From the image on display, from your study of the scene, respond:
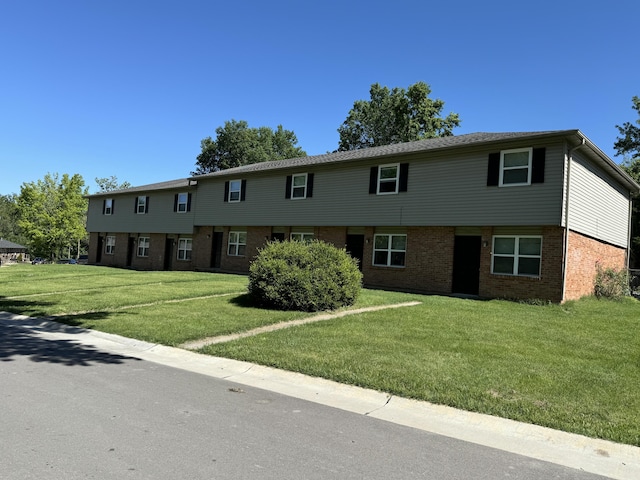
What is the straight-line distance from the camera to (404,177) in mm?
18953

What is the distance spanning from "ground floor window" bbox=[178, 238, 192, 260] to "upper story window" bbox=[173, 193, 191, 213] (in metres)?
1.89

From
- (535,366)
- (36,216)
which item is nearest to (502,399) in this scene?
(535,366)

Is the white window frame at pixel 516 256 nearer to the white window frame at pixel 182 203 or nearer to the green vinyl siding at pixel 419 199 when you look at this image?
the green vinyl siding at pixel 419 199

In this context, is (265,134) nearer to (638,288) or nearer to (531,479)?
(638,288)

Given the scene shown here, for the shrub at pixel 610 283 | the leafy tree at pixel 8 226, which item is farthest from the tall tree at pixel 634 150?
the leafy tree at pixel 8 226

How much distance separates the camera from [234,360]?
7.53 metres

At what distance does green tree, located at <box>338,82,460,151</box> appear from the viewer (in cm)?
4134

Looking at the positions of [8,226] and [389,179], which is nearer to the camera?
[389,179]

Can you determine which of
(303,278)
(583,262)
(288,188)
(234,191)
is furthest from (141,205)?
(583,262)

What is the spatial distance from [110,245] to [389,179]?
83.9 feet

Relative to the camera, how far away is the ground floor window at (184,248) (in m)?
Result: 29.7

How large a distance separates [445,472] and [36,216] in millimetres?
54551

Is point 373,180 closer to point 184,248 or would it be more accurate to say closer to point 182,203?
point 182,203

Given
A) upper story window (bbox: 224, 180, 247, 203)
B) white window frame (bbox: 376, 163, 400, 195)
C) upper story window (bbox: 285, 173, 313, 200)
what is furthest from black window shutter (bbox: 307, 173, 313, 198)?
upper story window (bbox: 224, 180, 247, 203)
